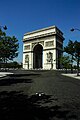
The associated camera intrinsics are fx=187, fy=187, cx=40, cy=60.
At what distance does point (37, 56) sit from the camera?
109 m

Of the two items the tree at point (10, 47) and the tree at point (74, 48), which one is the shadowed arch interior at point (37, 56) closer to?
the tree at point (10, 47)

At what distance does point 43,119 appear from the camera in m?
5.93

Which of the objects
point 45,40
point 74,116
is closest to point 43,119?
point 74,116

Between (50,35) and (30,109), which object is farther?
(50,35)

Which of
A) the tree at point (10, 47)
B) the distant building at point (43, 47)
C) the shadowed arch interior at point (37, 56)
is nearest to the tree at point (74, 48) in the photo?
the tree at point (10, 47)

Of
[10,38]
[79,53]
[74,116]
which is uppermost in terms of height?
[10,38]

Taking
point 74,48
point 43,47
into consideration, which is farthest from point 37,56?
point 74,48

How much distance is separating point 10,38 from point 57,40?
49.4m

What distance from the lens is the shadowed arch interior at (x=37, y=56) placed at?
10614cm

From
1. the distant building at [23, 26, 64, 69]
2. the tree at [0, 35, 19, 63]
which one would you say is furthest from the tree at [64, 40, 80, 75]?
the distant building at [23, 26, 64, 69]

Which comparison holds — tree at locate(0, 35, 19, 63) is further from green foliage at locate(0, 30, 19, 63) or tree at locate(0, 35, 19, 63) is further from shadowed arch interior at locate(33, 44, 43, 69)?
shadowed arch interior at locate(33, 44, 43, 69)

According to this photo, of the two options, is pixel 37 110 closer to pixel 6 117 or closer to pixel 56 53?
pixel 6 117

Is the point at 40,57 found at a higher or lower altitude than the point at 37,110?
higher

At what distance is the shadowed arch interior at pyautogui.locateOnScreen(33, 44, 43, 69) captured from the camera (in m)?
106
